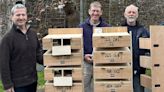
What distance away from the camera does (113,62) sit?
18.2ft

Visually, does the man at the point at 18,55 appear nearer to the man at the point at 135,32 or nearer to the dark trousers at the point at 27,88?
the dark trousers at the point at 27,88

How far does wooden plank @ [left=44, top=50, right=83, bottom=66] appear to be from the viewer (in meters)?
5.50

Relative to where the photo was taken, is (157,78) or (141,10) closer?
(157,78)

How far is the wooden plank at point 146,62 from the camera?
6.25 meters

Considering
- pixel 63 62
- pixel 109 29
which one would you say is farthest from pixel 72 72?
pixel 109 29

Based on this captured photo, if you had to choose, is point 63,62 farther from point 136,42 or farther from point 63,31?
point 136,42

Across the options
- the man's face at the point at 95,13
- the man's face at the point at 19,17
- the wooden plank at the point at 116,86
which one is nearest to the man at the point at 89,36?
the man's face at the point at 95,13

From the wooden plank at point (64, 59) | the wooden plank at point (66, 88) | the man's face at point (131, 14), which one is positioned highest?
the man's face at point (131, 14)

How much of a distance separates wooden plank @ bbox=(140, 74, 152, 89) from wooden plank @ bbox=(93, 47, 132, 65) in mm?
914

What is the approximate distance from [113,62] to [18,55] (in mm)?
1196

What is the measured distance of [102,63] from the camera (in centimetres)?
560

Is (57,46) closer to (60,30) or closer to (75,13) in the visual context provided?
(60,30)

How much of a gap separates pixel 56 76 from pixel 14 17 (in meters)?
0.92

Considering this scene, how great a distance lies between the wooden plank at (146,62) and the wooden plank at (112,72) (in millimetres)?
790
